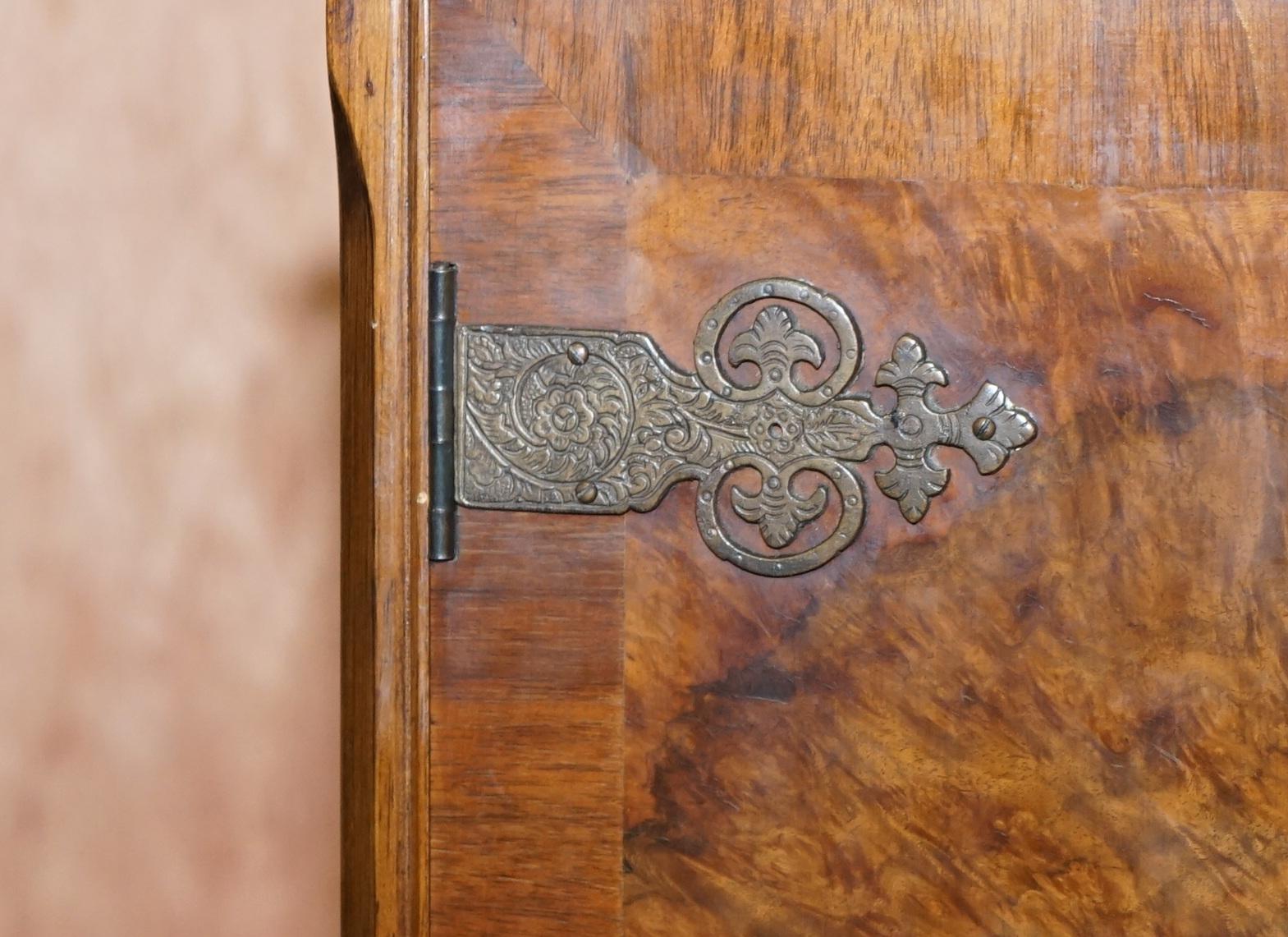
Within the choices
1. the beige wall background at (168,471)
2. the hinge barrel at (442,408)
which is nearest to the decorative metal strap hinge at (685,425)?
the hinge barrel at (442,408)

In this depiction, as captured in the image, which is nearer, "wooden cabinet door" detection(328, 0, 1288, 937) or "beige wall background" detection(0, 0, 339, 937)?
"wooden cabinet door" detection(328, 0, 1288, 937)

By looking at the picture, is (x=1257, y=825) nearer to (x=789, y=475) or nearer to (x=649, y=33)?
(x=789, y=475)

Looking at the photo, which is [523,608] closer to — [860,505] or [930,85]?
[860,505]

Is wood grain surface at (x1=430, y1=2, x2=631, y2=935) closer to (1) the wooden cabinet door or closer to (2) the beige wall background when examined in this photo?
(1) the wooden cabinet door

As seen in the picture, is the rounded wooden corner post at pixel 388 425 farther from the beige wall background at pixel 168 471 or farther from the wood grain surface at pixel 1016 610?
the beige wall background at pixel 168 471

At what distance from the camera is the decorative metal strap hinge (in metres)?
0.57

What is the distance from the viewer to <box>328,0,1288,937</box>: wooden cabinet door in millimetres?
557

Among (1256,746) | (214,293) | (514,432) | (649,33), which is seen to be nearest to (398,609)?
(514,432)

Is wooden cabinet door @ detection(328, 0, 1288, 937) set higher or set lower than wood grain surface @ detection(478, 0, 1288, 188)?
lower

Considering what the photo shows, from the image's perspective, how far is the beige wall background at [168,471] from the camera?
1.03m

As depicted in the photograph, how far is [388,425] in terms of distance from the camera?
0.57 m

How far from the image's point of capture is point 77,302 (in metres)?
1.04

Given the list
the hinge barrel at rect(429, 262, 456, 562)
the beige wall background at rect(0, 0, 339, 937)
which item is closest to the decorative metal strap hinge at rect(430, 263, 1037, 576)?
the hinge barrel at rect(429, 262, 456, 562)

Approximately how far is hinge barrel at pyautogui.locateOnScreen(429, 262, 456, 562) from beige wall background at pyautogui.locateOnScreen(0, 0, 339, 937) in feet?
1.62
